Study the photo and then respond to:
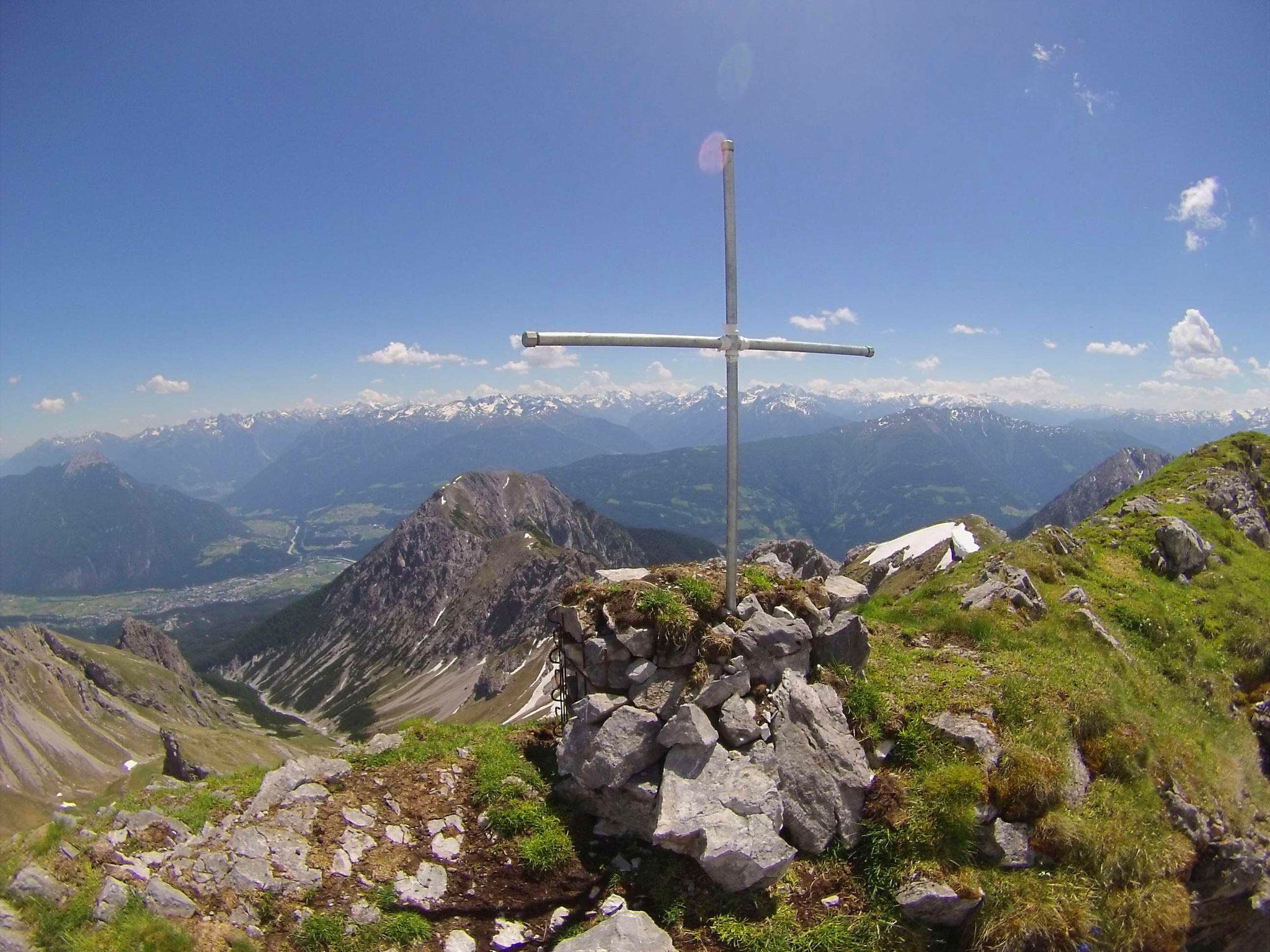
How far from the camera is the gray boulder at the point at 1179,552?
2149cm

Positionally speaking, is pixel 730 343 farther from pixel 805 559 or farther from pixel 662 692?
pixel 805 559

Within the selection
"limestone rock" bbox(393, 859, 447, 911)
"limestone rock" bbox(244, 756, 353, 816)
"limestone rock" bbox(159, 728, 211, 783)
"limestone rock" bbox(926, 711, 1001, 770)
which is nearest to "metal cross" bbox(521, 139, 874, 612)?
"limestone rock" bbox(926, 711, 1001, 770)

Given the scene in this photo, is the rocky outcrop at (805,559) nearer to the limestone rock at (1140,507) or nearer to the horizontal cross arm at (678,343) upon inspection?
the limestone rock at (1140,507)

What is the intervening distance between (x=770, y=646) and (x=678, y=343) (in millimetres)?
5496

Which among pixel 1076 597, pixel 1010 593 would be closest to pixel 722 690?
pixel 1010 593

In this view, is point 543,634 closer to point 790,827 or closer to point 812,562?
point 812,562

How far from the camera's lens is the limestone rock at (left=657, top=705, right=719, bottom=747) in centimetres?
923

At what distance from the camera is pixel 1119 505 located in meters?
29.2

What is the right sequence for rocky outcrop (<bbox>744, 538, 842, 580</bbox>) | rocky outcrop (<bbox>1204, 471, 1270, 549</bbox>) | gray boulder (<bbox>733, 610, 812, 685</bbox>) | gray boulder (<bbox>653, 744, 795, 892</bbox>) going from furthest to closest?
rocky outcrop (<bbox>744, 538, 842, 580</bbox>) → rocky outcrop (<bbox>1204, 471, 1270, 549</bbox>) → gray boulder (<bbox>733, 610, 812, 685</bbox>) → gray boulder (<bbox>653, 744, 795, 892</bbox>)

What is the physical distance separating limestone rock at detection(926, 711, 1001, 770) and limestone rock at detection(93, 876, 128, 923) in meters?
12.0

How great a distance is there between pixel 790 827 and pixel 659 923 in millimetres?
2371

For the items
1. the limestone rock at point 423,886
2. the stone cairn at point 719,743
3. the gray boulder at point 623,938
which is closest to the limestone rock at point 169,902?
the limestone rock at point 423,886

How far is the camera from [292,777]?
1050cm

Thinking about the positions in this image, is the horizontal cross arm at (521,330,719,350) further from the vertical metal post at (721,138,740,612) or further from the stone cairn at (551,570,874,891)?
the stone cairn at (551,570,874,891)
